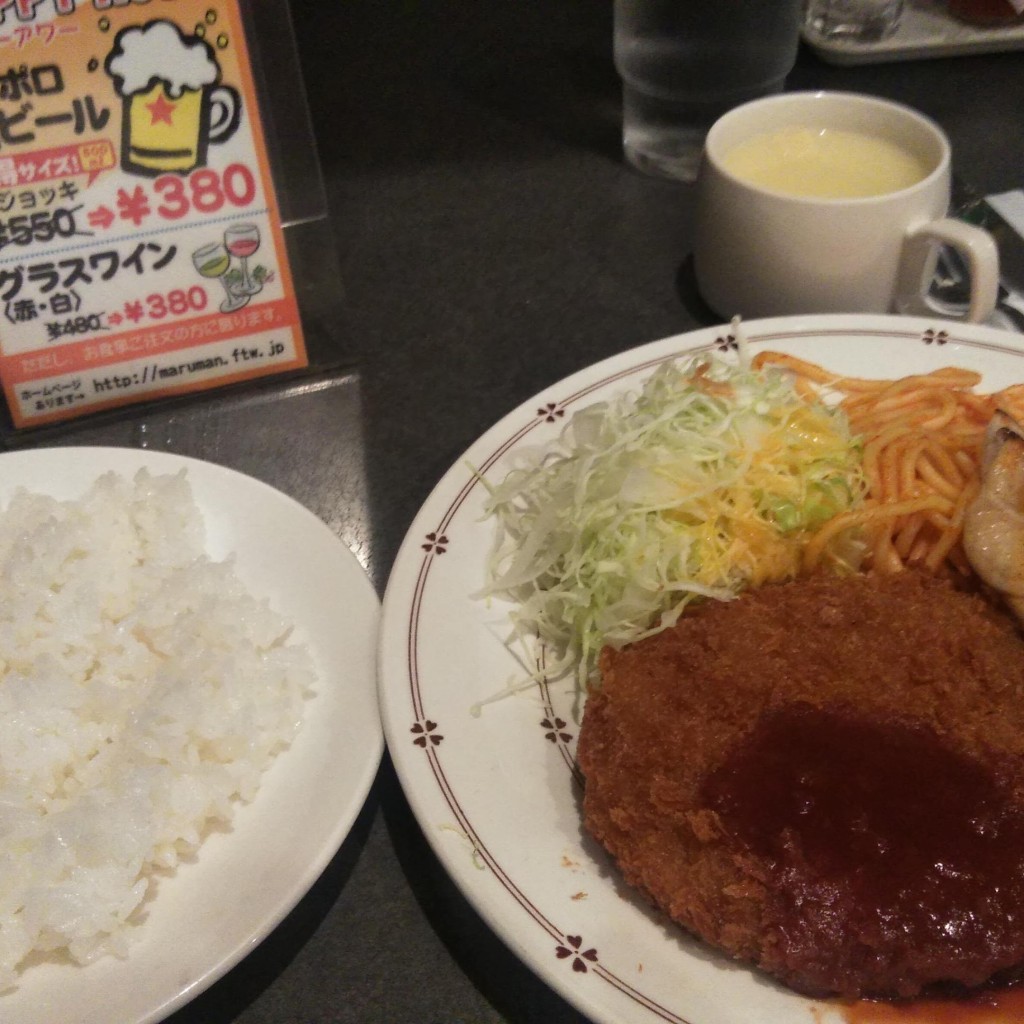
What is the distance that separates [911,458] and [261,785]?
4.46 feet

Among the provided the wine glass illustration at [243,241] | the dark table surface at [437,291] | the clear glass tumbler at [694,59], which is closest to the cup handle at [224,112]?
the wine glass illustration at [243,241]

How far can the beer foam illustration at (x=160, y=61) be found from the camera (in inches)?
70.0

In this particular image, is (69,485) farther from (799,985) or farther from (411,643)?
(799,985)

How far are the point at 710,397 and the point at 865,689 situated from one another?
0.70 meters

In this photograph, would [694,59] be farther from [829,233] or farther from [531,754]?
[531,754]

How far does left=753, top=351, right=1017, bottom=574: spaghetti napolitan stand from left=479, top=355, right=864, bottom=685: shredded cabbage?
0.06 m

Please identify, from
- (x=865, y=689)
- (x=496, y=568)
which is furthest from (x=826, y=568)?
(x=496, y=568)

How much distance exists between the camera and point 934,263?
226 centimetres

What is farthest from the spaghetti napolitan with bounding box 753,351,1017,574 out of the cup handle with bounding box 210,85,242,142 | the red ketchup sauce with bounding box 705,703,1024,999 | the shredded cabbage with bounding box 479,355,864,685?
the cup handle with bounding box 210,85,242,142

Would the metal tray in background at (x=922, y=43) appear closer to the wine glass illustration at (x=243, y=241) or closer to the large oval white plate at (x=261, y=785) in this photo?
the wine glass illustration at (x=243, y=241)

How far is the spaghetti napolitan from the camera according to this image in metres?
1.81

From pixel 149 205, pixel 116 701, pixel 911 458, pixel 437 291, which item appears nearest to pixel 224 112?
pixel 149 205

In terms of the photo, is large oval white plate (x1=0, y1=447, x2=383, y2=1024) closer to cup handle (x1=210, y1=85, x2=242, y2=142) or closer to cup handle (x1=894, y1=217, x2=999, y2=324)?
cup handle (x1=210, y1=85, x2=242, y2=142)

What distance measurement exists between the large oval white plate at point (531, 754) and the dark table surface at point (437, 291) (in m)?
0.20
